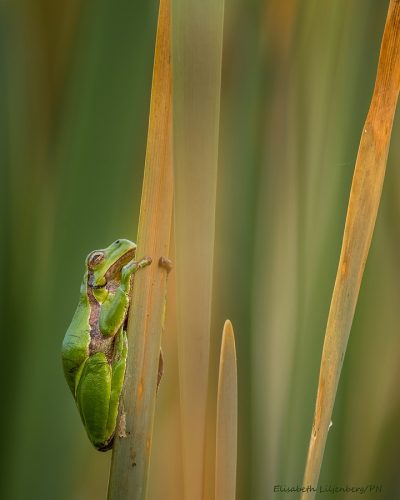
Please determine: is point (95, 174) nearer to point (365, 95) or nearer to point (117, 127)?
point (117, 127)

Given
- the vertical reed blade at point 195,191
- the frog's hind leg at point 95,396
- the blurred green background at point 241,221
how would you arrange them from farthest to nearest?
the blurred green background at point 241,221 < the frog's hind leg at point 95,396 < the vertical reed blade at point 195,191

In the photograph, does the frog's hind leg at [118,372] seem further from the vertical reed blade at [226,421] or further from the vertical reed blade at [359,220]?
the vertical reed blade at [359,220]

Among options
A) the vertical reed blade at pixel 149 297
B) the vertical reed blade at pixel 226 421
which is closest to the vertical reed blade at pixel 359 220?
the vertical reed blade at pixel 226 421

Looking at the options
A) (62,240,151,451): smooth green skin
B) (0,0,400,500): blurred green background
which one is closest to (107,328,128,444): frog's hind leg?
(62,240,151,451): smooth green skin

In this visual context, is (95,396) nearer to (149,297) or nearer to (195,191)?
(149,297)

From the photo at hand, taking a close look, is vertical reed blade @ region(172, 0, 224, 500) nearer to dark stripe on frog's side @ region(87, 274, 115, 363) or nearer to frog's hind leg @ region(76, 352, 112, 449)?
frog's hind leg @ region(76, 352, 112, 449)

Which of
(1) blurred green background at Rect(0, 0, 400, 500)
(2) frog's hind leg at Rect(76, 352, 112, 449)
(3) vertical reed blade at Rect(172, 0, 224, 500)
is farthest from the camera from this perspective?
(1) blurred green background at Rect(0, 0, 400, 500)
